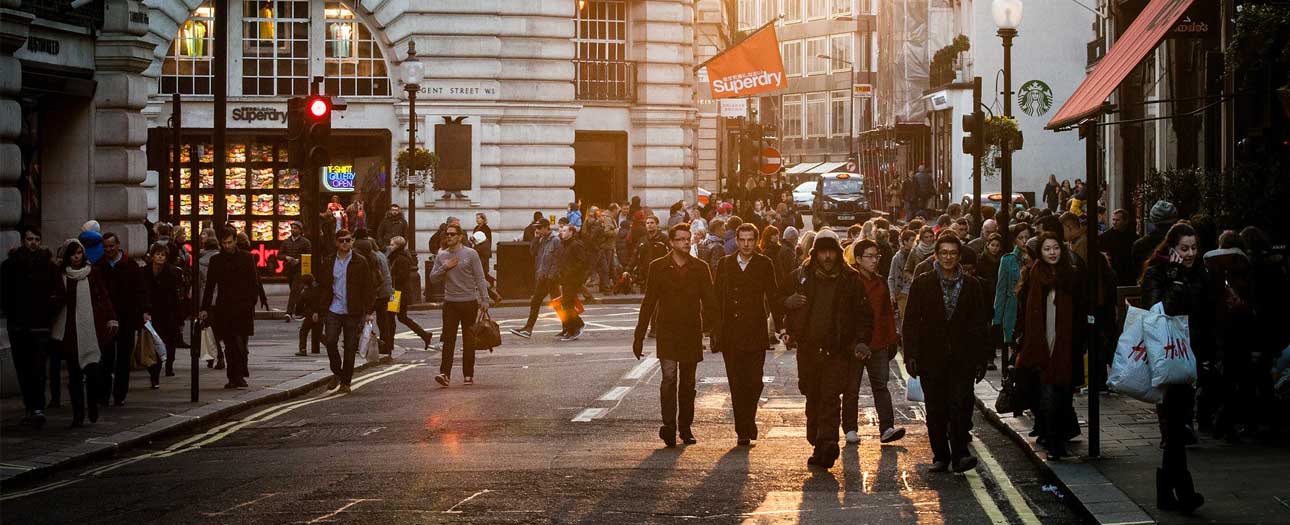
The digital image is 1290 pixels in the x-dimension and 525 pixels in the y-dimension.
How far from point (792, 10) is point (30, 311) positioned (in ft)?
307

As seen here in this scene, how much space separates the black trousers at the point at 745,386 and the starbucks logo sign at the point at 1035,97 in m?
35.2

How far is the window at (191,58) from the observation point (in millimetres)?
37375

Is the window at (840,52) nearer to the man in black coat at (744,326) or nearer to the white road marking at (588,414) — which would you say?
the white road marking at (588,414)

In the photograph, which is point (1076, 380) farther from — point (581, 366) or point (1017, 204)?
point (1017, 204)

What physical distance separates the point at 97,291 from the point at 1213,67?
11.8 metres

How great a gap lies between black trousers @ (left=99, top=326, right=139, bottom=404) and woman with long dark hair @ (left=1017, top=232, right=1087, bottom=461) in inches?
347

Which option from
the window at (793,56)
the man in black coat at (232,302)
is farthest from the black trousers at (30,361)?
the window at (793,56)

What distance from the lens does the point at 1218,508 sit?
10102mm

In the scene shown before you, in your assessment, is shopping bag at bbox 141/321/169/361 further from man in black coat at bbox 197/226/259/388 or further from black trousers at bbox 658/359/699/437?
black trousers at bbox 658/359/699/437

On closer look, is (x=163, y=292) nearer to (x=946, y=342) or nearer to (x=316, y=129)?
(x=316, y=129)

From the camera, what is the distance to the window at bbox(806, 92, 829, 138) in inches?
4090

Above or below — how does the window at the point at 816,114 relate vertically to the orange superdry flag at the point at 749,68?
above

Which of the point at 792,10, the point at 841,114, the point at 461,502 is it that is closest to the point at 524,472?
the point at 461,502

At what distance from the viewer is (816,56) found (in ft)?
341
